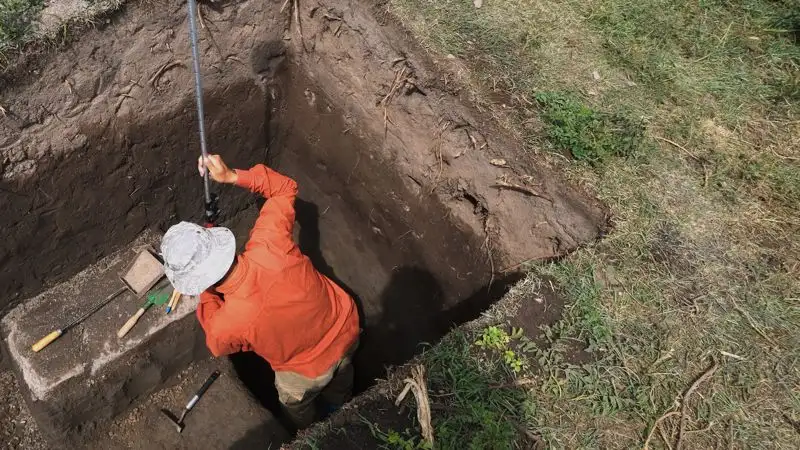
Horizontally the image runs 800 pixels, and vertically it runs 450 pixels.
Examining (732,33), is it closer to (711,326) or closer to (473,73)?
(473,73)

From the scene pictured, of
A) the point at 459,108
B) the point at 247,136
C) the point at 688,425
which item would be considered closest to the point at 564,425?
the point at 688,425

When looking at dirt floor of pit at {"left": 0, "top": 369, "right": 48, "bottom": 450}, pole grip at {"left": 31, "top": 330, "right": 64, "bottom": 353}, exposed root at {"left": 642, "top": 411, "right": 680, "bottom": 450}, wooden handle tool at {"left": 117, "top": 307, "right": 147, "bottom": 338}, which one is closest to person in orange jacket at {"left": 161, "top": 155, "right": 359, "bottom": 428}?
wooden handle tool at {"left": 117, "top": 307, "right": 147, "bottom": 338}

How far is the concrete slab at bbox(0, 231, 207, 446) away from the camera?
3227 millimetres

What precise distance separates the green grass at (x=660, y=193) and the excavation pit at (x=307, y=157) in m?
0.31

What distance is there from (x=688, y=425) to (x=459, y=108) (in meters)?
2.12

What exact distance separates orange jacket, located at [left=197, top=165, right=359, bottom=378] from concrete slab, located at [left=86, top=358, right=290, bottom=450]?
2.54 ft

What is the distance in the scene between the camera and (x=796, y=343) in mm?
2859

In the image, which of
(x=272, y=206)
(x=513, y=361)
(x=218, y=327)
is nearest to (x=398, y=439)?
(x=513, y=361)

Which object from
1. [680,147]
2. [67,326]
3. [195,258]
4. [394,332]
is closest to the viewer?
[195,258]

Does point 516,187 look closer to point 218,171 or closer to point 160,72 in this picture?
point 218,171

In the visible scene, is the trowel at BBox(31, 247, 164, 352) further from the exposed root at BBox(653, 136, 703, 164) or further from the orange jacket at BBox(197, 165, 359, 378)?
the exposed root at BBox(653, 136, 703, 164)

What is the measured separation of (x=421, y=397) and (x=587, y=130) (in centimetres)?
205

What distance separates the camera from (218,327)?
2621 millimetres

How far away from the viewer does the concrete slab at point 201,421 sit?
3.57 metres
